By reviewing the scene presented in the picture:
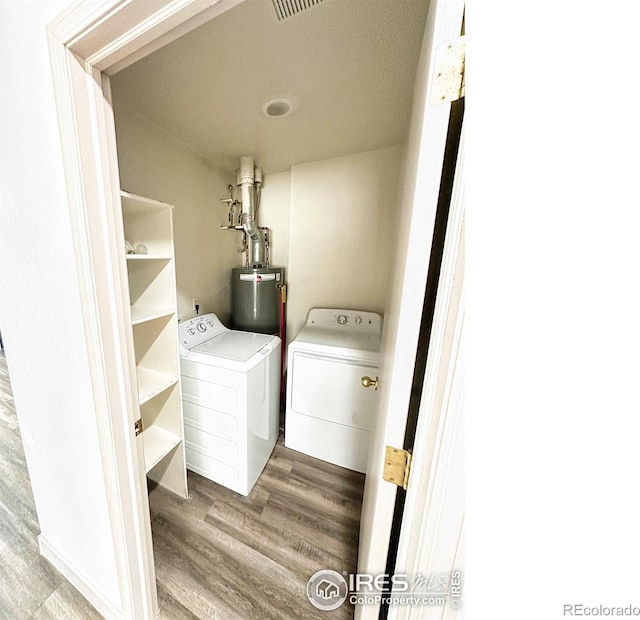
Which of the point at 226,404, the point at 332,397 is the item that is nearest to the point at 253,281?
the point at 226,404

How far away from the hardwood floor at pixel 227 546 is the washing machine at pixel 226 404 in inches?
6.6

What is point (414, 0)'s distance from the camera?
0.81 meters

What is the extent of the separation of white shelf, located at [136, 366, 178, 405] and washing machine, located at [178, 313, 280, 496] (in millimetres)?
125

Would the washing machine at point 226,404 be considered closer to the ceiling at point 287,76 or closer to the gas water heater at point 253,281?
the gas water heater at point 253,281

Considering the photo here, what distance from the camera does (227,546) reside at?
4.00 feet

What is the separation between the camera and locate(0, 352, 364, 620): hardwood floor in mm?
1013

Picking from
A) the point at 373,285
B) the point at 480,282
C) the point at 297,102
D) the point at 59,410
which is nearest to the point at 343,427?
the point at 373,285

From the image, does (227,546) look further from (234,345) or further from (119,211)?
(119,211)

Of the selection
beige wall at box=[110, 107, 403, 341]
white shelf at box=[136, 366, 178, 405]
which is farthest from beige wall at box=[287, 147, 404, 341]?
white shelf at box=[136, 366, 178, 405]

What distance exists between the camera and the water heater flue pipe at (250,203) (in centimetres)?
189

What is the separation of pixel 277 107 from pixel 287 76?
0.75 ft

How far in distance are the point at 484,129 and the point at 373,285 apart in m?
1.75

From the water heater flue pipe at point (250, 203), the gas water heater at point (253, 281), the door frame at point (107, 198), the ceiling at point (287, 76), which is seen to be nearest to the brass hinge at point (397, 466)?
the door frame at point (107, 198)

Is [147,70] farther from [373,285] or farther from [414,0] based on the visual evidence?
[373,285]
